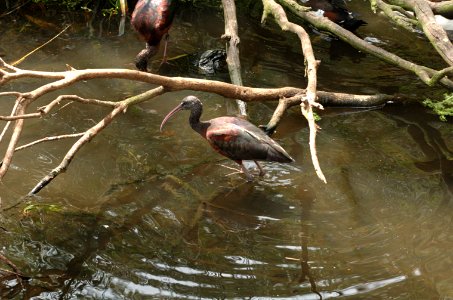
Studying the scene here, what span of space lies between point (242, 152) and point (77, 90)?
2.25 metres

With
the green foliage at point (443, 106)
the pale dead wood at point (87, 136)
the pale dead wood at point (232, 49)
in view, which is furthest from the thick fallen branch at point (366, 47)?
→ the pale dead wood at point (87, 136)

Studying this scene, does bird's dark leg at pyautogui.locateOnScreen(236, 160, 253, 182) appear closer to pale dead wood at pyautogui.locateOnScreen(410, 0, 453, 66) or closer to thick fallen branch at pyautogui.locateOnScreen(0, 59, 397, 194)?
thick fallen branch at pyautogui.locateOnScreen(0, 59, 397, 194)

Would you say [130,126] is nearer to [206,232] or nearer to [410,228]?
[206,232]

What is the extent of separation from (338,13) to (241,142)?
3.67 m

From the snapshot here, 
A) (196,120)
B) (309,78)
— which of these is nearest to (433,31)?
(309,78)

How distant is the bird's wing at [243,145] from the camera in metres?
5.47

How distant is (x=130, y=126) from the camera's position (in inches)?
251

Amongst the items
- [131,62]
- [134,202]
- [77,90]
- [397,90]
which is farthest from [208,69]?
[134,202]

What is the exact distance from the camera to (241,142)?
18.2 ft

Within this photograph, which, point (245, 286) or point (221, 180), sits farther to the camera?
point (221, 180)

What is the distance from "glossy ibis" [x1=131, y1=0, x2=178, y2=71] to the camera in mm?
7309

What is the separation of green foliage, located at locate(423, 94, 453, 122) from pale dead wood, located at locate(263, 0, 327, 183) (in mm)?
Answer: 1250

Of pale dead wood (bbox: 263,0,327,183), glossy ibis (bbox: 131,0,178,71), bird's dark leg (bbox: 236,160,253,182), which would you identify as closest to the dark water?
bird's dark leg (bbox: 236,160,253,182)

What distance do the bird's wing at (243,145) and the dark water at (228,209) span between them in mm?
266
